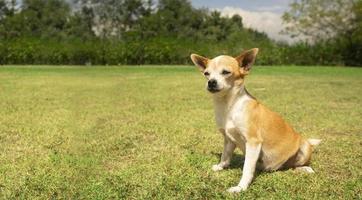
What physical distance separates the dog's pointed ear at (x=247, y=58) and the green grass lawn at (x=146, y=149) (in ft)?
4.04

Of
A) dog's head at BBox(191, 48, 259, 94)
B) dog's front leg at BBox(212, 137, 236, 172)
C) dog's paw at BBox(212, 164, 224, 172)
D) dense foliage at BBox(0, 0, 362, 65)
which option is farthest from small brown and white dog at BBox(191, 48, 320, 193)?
dense foliage at BBox(0, 0, 362, 65)

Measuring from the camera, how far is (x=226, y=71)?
17.5 ft

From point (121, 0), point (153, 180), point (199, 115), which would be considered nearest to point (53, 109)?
point (199, 115)

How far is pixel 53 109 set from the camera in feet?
39.7

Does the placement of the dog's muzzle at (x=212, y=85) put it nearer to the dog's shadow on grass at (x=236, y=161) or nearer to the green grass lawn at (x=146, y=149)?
the green grass lawn at (x=146, y=149)

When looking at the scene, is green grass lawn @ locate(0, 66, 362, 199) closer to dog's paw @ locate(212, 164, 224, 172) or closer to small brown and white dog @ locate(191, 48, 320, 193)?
dog's paw @ locate(212, 164, 224, 172)

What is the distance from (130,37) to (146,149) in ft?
135

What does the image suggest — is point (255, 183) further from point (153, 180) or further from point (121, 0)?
point (121, 0)

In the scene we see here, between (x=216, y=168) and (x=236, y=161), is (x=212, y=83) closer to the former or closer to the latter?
(x=216, y=168)

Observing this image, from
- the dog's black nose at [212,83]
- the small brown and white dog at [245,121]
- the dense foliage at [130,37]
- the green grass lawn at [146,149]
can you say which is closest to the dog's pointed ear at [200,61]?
the small brown and white dog at [245,121]

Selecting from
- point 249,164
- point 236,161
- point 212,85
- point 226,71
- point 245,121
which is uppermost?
point 226,71

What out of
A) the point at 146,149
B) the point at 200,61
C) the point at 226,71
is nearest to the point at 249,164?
the point at 226,71

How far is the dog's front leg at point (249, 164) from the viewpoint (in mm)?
5223

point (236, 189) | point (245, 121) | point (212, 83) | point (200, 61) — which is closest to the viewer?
point (236, 189)
